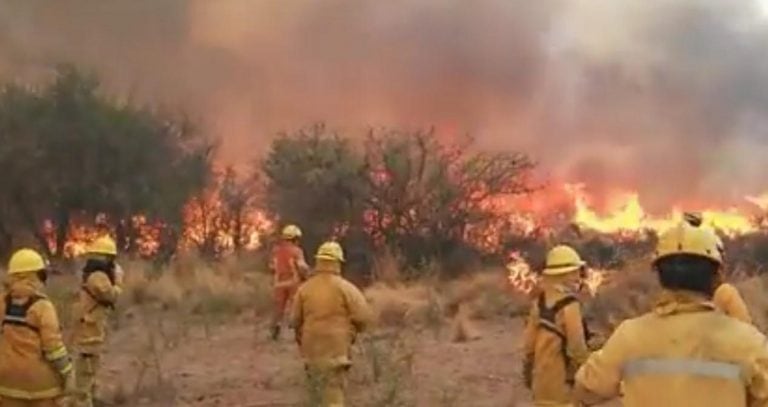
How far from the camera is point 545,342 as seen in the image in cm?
798

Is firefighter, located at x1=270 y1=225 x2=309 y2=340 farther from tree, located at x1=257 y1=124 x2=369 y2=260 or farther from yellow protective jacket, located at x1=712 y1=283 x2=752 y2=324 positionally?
tree, located at x1=257 y1=124 x2=369 y2=260

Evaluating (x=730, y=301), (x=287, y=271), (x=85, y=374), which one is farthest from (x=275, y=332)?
(x=730, y=301)

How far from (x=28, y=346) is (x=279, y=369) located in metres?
6.57

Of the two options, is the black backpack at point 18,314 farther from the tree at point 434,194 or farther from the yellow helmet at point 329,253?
the tree at point 434,194

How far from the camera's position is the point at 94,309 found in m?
10.8

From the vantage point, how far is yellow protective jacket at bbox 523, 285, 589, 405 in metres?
7.88

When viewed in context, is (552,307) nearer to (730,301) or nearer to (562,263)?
(562,263)

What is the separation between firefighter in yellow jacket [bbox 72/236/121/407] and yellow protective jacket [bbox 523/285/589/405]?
3840 millimetres

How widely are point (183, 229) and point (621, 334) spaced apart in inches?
1152

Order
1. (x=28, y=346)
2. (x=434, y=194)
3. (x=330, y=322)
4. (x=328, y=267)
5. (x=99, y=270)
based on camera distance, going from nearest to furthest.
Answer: (x=28, y=346)
(x=330, y=322)
(x=328, y=267)
(x=99, y=270)
(x=434, y=194)

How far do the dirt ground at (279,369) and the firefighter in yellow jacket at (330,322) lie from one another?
2.27 feet

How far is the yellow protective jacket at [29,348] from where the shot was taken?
27.1 feet

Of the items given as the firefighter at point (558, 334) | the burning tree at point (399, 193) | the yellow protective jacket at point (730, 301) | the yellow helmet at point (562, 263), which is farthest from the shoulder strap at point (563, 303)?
the burning tree at point (399, 193)

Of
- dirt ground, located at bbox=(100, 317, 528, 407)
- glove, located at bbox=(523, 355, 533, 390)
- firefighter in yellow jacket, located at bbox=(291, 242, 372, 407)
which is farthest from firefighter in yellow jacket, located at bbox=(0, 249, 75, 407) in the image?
dirt ground, located at bbox=(100, 317, 528, 407)
